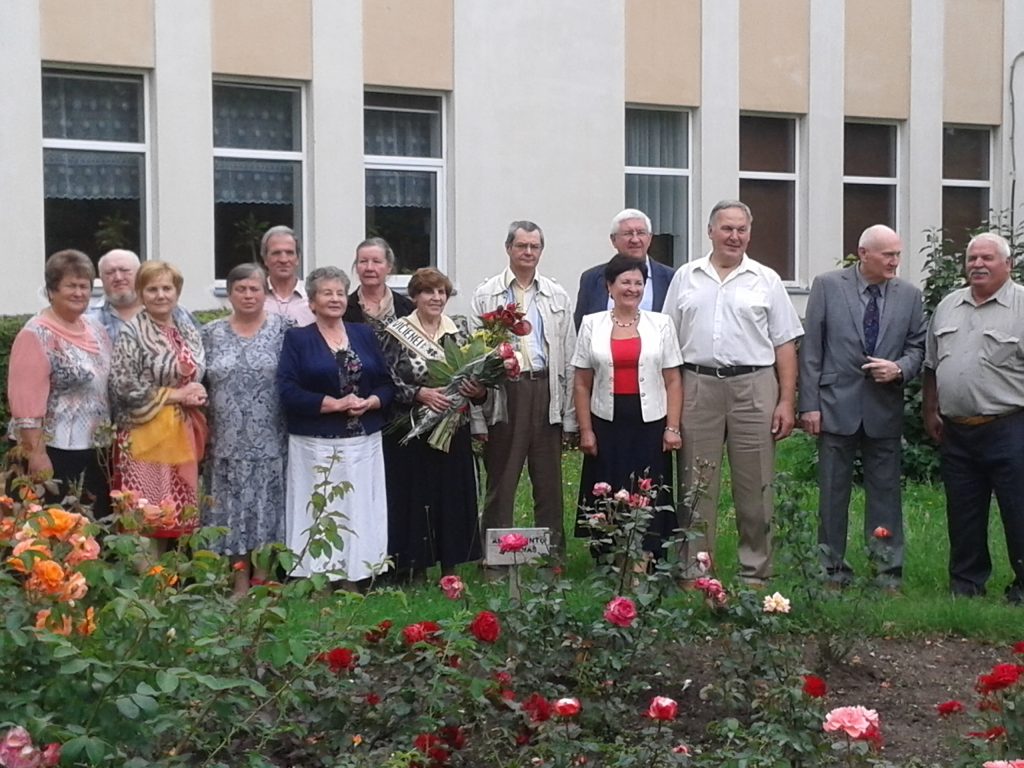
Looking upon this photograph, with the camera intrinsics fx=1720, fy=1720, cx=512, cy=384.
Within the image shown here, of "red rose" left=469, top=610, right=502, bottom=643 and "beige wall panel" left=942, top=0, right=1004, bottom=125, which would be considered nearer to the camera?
"red rose" left=469, top=610, right=502, bottom=643

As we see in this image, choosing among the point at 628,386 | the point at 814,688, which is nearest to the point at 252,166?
the point at 628,386

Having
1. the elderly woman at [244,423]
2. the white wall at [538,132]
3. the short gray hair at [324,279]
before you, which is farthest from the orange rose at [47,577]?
the white wall at [538,132]

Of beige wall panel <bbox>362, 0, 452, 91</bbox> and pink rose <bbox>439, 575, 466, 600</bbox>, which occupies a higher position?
beige wall panel <bbox>362, 0, 452, 91</bbox>

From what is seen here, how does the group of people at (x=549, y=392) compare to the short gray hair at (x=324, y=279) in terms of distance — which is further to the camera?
the short gray hair at (x=324, y=279)

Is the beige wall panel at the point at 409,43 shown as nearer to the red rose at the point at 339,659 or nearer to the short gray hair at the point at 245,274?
the short gray hair at the point at 245,274

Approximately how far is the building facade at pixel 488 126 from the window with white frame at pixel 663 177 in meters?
0.03

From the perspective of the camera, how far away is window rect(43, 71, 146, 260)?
14312mm

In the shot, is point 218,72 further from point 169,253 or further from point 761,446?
point 761,446

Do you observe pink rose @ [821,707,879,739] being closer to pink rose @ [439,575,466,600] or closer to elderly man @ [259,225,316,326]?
pink rose @ [439,575,466,600]

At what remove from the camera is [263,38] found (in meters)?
15.0

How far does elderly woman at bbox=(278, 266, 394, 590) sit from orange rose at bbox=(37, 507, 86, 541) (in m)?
4.33

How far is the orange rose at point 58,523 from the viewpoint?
4230mm

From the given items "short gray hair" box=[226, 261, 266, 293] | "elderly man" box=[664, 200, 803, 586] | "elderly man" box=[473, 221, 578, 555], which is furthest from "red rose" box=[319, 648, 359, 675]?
"elderly man" box=[473, 221, 578, 555]

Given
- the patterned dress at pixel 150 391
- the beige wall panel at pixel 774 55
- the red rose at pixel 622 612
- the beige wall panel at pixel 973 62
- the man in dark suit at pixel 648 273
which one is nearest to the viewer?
the red rose at pixel 622 612
